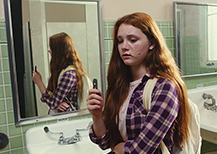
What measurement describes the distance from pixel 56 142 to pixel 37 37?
0.64 m

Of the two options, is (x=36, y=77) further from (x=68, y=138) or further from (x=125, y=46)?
(x=125, y=46)

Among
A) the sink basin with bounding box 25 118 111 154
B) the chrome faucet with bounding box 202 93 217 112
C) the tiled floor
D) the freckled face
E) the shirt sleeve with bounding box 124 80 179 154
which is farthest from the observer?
the tiled floor

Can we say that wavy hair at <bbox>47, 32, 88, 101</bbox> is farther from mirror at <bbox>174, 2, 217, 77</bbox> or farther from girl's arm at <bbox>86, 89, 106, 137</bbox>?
mirror at <bbox>174, 2, 217, 77</bbox>

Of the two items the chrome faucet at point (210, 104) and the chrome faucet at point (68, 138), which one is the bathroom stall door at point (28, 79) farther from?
the chrome faucet at point (210, 104)

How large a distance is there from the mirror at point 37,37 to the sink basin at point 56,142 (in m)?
0.06

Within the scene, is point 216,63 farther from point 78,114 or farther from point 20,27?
point 20,27

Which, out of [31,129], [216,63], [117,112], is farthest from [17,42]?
[216,63]

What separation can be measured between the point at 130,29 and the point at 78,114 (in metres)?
0.77

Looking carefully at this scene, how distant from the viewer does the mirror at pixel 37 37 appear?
1.20 meters

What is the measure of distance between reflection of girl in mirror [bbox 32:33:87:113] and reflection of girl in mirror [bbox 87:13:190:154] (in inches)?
19.0

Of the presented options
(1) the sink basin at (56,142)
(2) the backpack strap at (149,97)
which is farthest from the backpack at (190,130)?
(1) the sink basin at (56,142)

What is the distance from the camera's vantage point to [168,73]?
0.80 m

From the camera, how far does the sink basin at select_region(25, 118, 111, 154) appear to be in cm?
120

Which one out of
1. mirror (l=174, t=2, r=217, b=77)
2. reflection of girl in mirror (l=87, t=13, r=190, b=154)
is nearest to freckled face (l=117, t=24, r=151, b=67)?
reflection of girl in mirror (l=87, t=13, r=190, b=154)
